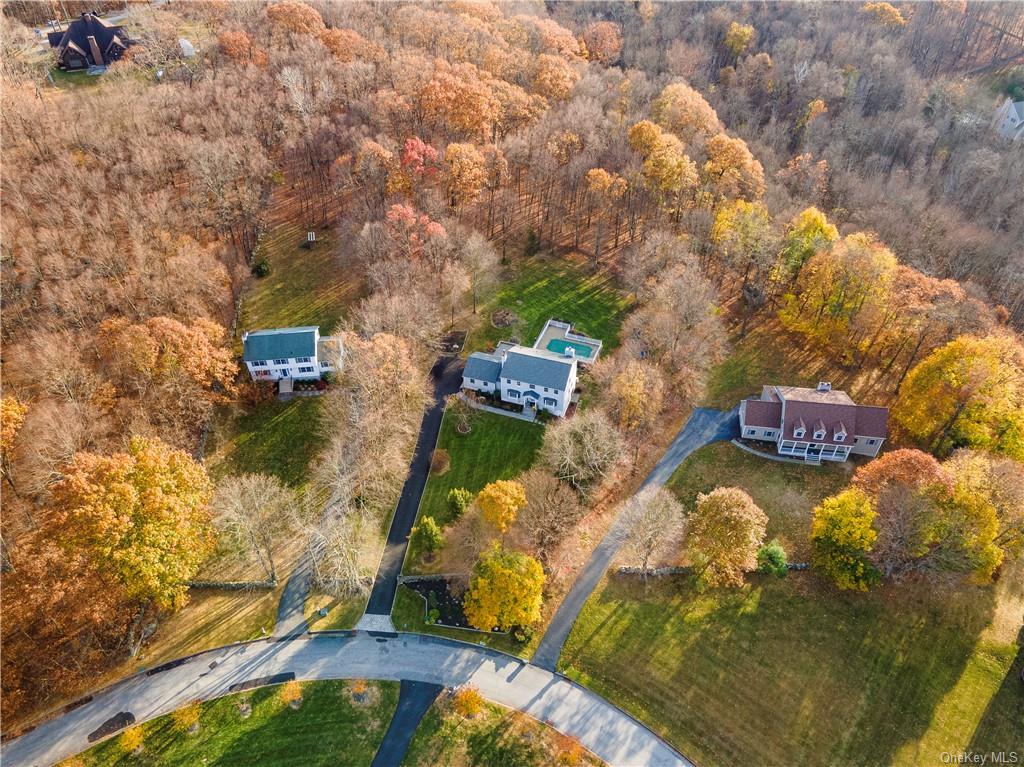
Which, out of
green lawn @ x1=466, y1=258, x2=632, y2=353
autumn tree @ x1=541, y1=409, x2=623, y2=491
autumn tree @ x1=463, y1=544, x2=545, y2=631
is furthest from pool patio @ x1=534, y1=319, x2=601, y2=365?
autumn tree @ x1=463, y1=544, x2=545, y2=631

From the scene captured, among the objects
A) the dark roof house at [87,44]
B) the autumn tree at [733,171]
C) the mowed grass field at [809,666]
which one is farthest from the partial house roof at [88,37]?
the mowed grass field at [809,666]

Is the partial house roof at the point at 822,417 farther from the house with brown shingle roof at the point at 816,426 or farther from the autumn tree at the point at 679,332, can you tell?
the autumn tree at the point at 679,332

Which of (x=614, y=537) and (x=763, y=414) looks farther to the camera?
(x=763, y=414)

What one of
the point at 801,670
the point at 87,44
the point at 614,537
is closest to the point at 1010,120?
the point at 614,537

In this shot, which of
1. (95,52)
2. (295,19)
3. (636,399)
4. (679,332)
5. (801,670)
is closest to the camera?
(801,670)

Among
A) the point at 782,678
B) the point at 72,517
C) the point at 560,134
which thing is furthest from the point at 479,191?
the point at 782,678

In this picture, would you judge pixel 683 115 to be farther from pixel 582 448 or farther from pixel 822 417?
pixel 582 448
